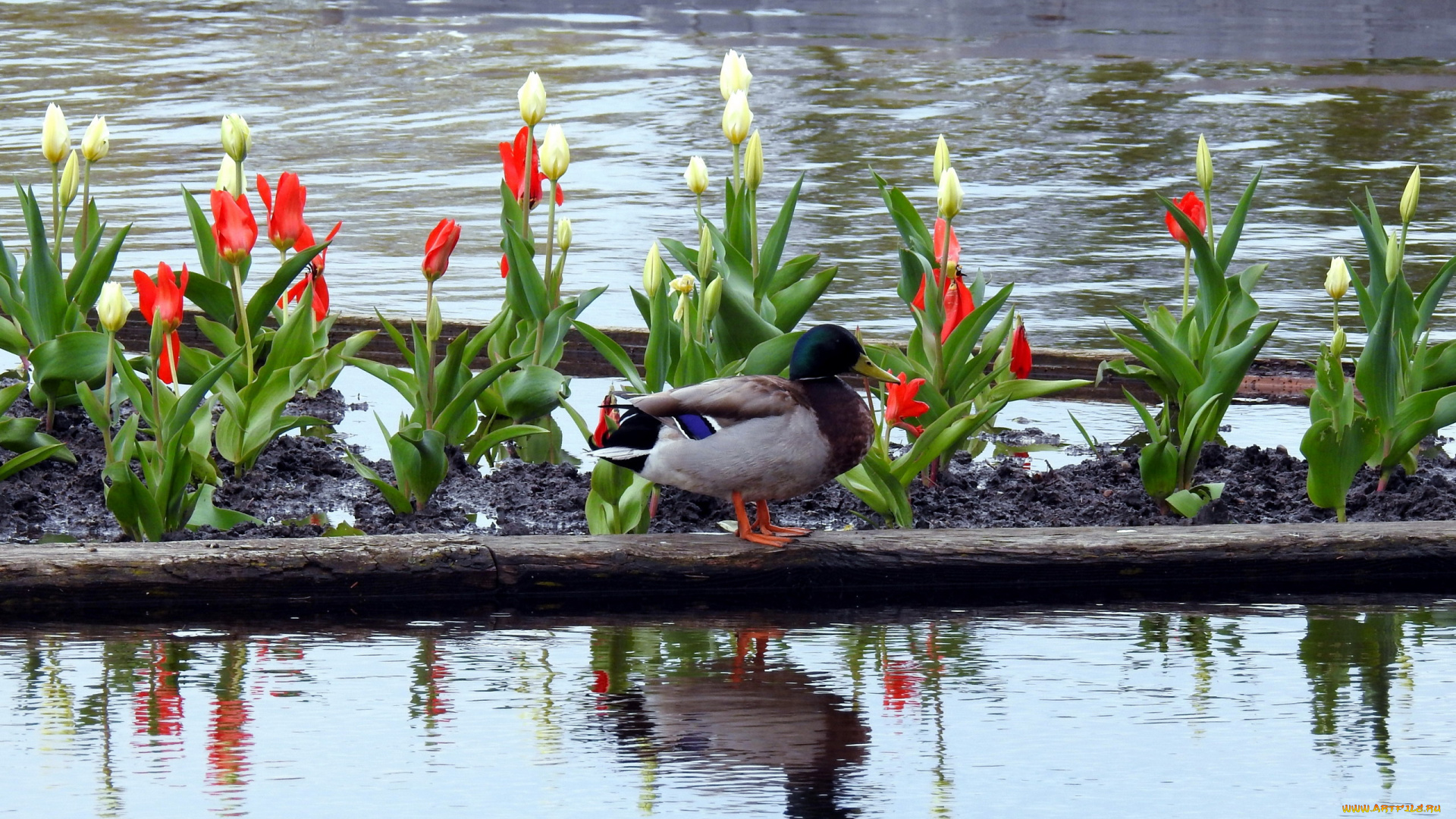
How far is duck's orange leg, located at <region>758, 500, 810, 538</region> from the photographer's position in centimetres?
457

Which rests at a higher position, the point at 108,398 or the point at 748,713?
the point at 108,398

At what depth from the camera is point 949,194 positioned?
4.94 metres

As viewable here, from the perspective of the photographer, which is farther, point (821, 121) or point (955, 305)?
point (821, 121)

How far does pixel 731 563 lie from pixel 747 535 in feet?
0.26

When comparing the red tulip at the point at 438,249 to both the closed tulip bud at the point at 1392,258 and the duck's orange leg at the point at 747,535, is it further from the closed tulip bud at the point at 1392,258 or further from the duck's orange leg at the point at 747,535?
the closed tulip bud at the point at 1392,258

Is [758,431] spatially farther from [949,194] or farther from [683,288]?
[949,194]

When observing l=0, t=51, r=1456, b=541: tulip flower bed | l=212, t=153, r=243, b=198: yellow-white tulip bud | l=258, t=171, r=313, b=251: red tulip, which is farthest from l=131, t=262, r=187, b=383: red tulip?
l=212, t=153, r=243, b=198: yellow-white tulip bud

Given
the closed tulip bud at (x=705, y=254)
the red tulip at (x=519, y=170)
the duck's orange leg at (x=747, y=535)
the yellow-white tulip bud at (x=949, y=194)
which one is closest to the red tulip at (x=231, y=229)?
the red tulip at (x=519, y=170)

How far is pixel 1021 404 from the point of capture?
21.8 feet

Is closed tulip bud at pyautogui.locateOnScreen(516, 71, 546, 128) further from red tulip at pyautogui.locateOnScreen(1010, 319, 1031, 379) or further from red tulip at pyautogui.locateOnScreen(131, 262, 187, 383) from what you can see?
red tulip at pyautogui.locateOnScreen(1010, 319, 1031, 379)

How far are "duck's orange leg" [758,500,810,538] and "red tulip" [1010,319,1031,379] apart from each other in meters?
1.00

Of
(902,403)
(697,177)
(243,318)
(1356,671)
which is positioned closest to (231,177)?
(243,318)

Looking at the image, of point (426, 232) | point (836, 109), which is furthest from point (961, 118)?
point (426, 232)

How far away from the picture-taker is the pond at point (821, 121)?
9.79 m
